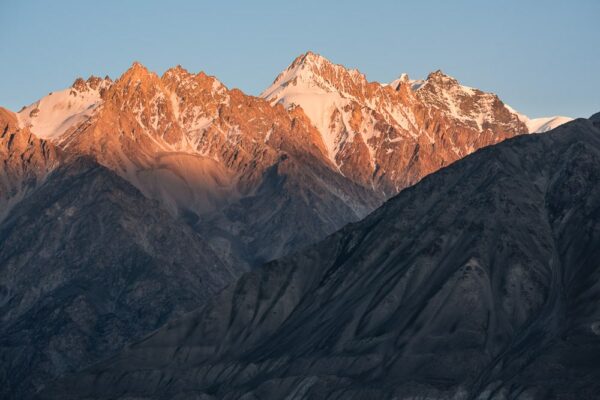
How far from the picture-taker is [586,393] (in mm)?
194625

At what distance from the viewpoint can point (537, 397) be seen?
19838 centimetres

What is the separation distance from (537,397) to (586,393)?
6.61m
